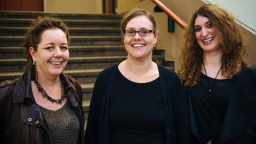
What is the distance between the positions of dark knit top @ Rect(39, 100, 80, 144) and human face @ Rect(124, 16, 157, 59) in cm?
56

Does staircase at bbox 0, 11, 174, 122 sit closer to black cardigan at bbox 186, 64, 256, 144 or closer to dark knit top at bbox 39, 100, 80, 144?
dark knit top at bbox 39, 100, 80, 144

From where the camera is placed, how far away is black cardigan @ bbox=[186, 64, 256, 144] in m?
1.57

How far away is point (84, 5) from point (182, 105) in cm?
721

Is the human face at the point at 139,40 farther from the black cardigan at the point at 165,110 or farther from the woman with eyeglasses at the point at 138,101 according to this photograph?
the black cardigan at the point at 165,110

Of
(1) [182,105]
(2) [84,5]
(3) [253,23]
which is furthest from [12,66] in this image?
(2) [84,5]

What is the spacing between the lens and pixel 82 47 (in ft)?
13.1

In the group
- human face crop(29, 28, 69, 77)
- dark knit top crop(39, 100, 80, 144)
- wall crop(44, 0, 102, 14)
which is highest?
wall crop(44, 0, 102, 14)

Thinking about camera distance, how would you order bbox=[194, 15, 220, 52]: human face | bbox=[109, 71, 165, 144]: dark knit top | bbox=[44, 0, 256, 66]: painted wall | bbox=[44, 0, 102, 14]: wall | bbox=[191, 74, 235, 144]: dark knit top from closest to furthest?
bbox=[109, 71, 165, 144]: dark knit top
bbox=[191, 74, 235, 144]: dark knit top
bbox=[194, 15, 220, 52]: human face
bbox=[44, 0, 256, 66]: painted wall
bbox=[44, 0, 102, 14]: wall

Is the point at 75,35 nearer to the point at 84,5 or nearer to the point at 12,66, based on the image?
the point at 12,66

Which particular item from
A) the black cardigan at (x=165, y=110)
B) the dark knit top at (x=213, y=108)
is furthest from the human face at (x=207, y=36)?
the black cardigan at (x=165, y=110)

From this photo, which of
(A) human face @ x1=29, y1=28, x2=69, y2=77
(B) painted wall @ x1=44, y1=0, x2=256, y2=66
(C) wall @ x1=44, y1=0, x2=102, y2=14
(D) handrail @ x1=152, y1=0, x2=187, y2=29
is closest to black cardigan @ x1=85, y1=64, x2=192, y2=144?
(A) human face @ x1=29, y1=28, x2=69, y2=77

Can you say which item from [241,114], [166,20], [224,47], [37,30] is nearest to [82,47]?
[166,20]

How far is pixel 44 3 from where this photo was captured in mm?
7559

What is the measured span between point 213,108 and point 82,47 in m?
2.73
